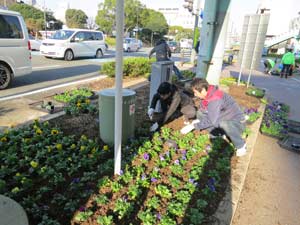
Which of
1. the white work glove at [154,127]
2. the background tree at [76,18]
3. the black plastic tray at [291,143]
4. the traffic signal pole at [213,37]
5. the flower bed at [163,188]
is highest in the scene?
the background tree at [76,18]

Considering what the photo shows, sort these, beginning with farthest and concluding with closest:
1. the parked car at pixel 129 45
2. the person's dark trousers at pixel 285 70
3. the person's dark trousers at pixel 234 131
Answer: the parked car at pixel 129 45 → the person's dark trousers at pixel 285 70 → the person's dark trousers at pixel 234 131

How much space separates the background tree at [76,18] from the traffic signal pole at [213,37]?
57053mm

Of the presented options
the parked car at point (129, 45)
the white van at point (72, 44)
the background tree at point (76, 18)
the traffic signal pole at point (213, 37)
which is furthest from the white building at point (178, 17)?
the traffic signal pole at point (213, 37)

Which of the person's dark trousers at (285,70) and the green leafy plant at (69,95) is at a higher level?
the person's dark trousers at (285,70)

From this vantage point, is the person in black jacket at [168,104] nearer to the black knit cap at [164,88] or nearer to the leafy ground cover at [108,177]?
the black knit cap at [164,88]

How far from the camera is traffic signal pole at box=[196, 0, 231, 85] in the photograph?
6.36 meters

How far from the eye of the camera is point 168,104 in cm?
423

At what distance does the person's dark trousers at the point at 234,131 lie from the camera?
11.4ft

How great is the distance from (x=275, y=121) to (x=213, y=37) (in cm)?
281

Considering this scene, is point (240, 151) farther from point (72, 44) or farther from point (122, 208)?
point (72, 44)

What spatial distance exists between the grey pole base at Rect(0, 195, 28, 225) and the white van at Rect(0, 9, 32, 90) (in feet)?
19.1

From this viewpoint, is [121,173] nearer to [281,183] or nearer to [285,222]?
[285,222]

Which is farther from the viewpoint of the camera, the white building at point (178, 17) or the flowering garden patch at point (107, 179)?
the white building at point (178, 17)

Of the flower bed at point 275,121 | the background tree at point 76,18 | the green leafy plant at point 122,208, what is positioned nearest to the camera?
the green leafy plant at point 122,208
